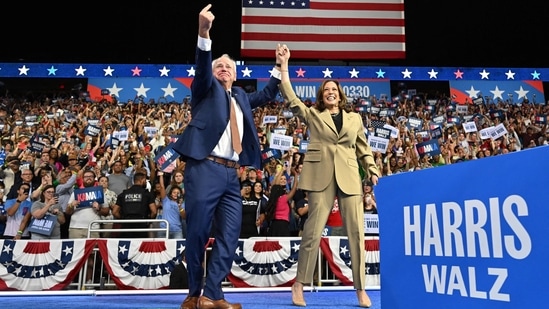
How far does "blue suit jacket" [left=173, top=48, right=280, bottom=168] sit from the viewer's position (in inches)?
102

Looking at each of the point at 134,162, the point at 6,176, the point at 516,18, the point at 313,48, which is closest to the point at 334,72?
the point at 313,48

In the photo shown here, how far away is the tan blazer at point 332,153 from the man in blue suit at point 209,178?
0.52 metres

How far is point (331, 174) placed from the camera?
308 centimetres

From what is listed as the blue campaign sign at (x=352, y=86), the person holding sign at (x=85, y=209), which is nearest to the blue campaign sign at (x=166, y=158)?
the person holding sign at (x=85, y=209)

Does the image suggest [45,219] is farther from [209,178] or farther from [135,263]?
[209,178]

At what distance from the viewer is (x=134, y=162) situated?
7.48m

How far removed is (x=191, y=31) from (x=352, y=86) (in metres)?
9.18

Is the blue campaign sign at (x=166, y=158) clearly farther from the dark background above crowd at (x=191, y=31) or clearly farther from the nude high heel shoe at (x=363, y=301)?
the dark background above crowd at (x=191, y=31)

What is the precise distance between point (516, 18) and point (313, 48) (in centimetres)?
1162

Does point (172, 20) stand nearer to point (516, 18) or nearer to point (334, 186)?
point (516, 18)

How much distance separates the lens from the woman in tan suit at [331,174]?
9.89 ft

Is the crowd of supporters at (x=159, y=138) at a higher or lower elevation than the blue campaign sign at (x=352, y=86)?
lower

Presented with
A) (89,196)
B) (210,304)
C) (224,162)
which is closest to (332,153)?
(224,162)

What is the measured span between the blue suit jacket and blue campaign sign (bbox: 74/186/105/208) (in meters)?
3.44
